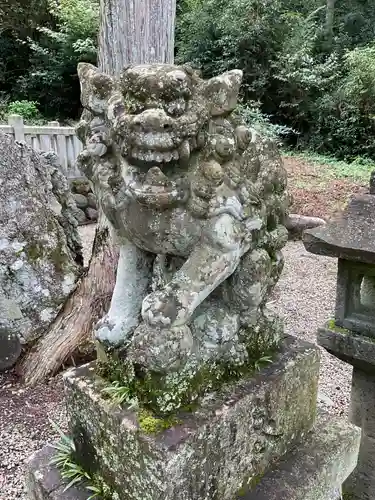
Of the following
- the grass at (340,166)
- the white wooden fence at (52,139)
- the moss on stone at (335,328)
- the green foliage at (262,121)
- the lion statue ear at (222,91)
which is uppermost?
the green foliage at (262,121)

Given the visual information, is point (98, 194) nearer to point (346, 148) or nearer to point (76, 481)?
point (76, 481)

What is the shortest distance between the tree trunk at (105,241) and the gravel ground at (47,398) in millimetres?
134

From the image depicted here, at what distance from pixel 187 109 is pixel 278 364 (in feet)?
2.48

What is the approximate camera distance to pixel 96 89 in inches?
45.6

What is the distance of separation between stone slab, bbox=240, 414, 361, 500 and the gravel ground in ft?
4.15

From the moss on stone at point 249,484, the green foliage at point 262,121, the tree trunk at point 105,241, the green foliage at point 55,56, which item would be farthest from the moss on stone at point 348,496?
the green foliage at point 55,56

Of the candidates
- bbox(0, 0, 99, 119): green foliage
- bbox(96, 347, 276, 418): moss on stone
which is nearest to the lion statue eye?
bbox(96, 347, 276, 418): moss on stone

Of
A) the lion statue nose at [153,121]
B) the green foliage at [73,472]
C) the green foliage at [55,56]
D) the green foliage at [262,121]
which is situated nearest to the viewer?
the lion statue nose at [153,121]

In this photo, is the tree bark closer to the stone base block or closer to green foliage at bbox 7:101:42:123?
the stone base block

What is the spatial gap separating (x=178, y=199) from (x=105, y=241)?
188cm

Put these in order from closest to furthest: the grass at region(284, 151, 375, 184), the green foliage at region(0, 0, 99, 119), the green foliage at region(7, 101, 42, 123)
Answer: the grass at region(284, 151, 375, 184)
the green foliage at region(7, 101, 42, 123)
the green foliage at region(0, 0, 99, 119)

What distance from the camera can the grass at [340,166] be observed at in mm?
8062

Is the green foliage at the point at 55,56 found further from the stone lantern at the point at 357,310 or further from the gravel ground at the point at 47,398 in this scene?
the stone lantern at the point at 357,310

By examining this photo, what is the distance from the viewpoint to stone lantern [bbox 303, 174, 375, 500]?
1.70m
